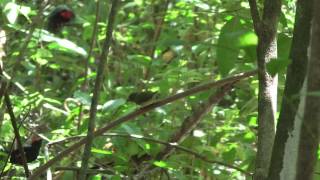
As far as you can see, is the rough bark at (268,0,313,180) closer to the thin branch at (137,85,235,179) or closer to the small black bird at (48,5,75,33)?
the thin branch at (137,85,235,179)

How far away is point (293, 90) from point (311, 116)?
11 cm

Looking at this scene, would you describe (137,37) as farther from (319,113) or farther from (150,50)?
(319,113)

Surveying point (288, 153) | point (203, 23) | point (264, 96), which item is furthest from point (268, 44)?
point (203, 23)

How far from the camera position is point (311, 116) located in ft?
2.16

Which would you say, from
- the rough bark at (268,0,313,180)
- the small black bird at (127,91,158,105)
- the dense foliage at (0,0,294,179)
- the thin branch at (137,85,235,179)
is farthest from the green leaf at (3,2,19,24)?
the rough bark at (268,0,313,180)

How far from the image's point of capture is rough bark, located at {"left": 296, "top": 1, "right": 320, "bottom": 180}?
609mm

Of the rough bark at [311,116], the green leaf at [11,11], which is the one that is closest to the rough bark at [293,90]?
the rough bark at [311,116]

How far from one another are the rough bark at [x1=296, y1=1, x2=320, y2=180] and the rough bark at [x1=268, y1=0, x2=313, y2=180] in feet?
0.19

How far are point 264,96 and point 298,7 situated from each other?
0.19 m

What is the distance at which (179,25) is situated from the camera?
2639 mm

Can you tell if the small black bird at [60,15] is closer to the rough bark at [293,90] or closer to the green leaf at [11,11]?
the green leaf at [11,11]

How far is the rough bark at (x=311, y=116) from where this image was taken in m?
0.61

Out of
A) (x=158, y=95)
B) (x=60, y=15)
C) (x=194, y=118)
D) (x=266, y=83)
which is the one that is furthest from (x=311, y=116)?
(x=60, y=15)

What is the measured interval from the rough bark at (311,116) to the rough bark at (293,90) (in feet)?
0.19
